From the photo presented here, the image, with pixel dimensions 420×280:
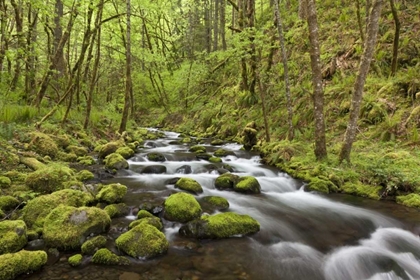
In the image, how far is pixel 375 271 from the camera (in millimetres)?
Answer: 4711

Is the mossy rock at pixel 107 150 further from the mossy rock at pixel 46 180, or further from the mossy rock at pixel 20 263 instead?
the mossy rock at pixel 20 263

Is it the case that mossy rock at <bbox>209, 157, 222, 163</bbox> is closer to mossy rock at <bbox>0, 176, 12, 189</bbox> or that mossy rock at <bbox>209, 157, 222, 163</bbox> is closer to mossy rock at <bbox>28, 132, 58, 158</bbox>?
mossy rock at <bbox>28, 132, 58, 158</bbox>

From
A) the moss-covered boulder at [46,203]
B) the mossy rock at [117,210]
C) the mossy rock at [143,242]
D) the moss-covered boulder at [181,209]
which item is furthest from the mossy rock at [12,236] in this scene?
the moss-covered boulder at [181,209]

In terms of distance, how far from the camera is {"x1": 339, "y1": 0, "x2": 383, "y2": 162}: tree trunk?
25.8 ft

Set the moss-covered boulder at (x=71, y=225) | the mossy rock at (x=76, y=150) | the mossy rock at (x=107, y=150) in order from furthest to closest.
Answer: the mossy rock at (x=107, y=150) < the mossy rock at (x=76, y=150) < the moss-covered boulder at (x=71, y=225)

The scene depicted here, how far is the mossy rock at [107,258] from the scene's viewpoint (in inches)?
165

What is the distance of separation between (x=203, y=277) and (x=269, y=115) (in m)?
11.4

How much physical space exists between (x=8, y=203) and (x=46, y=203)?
0.74 metres

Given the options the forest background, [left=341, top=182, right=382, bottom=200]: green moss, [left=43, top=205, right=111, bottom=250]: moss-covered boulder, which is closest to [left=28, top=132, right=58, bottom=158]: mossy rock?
the forest background

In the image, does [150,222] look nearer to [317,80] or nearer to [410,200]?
[410,200]

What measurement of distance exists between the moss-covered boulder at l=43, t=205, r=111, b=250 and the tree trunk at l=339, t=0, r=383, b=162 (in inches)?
269

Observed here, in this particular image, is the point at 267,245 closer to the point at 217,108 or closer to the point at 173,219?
the point at 173,219

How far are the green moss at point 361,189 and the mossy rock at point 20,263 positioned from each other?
23.6 ft

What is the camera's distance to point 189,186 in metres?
7.73
